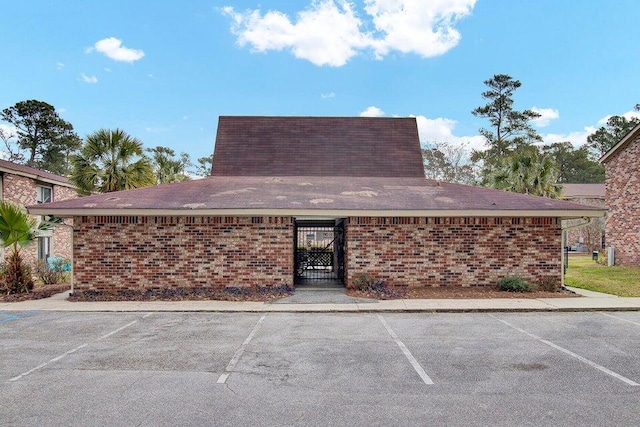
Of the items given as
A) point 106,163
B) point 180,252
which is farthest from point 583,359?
point 106,163

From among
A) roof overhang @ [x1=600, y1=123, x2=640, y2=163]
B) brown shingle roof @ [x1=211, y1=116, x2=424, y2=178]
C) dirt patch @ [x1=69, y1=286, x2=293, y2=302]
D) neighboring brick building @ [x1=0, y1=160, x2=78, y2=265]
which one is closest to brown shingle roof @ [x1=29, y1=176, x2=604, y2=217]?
dirt patch @ [x1=69, y1=286, x2=293, y2=302]

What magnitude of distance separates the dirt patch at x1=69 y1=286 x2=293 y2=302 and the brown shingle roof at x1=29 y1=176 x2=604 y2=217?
221cm

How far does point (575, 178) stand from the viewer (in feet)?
193

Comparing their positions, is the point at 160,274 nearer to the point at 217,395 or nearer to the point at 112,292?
the point at 112,292

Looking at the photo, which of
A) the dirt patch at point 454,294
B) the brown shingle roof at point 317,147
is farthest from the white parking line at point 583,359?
the brown shingle roof at point 317,147

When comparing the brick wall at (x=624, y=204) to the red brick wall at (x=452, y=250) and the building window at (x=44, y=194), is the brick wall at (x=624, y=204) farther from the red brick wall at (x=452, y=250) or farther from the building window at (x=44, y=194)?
the building window at (x=44, y=194)

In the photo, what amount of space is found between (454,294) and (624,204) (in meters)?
14.5

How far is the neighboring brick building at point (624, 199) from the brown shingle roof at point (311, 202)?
1043cm

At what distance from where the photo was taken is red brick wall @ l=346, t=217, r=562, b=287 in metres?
11.7

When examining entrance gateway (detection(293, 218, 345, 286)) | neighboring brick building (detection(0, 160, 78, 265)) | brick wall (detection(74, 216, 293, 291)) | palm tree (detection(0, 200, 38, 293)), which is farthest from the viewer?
neighboring brick building (detection(0, 160, 78, 265))

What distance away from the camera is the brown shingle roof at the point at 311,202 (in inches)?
433

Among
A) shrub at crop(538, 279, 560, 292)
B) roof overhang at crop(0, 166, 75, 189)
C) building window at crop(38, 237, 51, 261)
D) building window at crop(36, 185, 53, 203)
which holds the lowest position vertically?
shrub at crop(538, 279, 560, 292)

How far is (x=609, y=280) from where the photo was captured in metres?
14.7

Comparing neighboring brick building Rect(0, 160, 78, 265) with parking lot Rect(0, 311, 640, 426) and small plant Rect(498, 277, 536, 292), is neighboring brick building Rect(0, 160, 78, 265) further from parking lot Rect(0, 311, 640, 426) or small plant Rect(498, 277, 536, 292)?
small plant Rect(498, 277, 536, 292)
